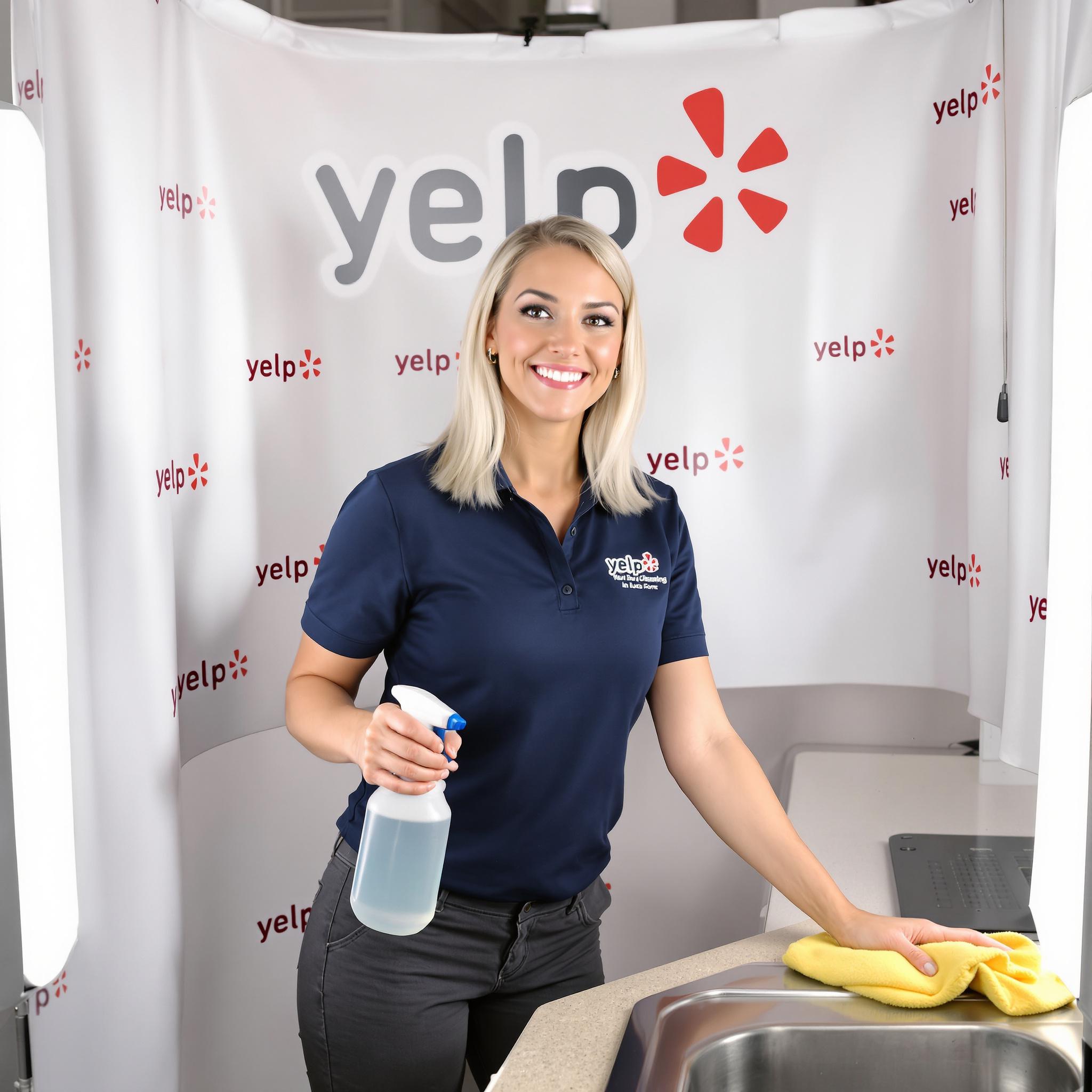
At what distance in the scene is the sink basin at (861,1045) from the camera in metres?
0.96

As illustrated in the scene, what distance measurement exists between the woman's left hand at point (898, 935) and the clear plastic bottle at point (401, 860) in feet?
1.43

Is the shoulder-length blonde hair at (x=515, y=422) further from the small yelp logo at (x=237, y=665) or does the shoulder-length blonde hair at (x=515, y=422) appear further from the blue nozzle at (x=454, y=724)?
the small yelp logo at (x=237, y=665)

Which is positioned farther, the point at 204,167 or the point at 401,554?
the point at 204,167

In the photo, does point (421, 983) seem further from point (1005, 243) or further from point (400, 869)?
point (1005, 243)

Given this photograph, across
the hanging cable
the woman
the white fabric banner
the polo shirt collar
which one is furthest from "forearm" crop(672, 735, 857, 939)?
the hanging cable

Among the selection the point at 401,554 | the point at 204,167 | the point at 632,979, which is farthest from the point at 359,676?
the point at 204,167

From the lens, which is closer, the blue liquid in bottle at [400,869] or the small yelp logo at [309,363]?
the blue liquid in bottle at [400,869]

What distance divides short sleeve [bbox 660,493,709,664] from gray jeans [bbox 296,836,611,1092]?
350mm

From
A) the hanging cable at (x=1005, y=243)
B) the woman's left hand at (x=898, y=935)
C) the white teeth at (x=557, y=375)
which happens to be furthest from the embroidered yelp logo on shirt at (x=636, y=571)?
the hanging cable at (x=1005, y=243)

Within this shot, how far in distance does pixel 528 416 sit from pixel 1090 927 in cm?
100

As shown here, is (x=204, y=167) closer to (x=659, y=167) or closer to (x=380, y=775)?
(x=659, y=167)

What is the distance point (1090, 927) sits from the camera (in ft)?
1.99

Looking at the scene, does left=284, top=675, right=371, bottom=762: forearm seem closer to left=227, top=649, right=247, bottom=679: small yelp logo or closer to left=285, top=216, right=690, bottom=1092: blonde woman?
left=285, top=216, right=690, bottom=1092: blonde woman

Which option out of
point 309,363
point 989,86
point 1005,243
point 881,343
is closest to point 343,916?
point 309,363
